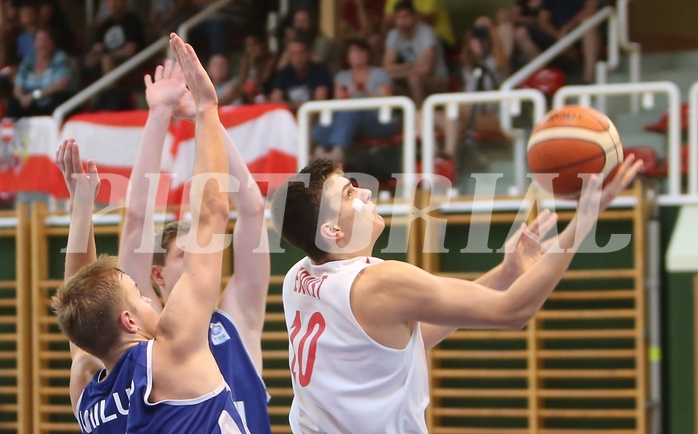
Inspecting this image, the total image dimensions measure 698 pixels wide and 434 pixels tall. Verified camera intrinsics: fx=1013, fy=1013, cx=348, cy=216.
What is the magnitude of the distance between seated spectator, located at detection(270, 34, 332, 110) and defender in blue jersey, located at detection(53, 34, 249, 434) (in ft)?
18.5

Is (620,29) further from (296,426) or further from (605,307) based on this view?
(296,426)

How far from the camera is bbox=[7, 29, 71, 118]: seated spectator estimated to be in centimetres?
937

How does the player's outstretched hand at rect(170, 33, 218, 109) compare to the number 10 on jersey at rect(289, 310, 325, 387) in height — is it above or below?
above

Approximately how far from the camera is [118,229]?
25.1ft

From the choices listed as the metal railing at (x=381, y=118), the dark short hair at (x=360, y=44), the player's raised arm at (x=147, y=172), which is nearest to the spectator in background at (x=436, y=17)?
the dark short hair at (x=360, y=44)

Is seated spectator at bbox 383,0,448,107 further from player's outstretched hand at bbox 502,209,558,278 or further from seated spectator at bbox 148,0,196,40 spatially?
player's outstretched hand at bbox 502,209,558,278

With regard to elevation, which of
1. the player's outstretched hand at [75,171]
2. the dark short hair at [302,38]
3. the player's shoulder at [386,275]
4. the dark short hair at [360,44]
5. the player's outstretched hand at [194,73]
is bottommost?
the player's shoulder at [386,275]

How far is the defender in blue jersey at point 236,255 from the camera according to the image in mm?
3369

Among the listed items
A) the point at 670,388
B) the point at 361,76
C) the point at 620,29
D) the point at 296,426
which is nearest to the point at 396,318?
the point at 296,426

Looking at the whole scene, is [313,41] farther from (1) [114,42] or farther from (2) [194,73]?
(2) [194,73]

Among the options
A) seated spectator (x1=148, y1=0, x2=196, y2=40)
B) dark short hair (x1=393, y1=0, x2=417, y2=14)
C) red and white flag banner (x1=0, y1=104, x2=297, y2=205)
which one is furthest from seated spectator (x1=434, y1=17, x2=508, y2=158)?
seated spectator (x1=148, y1=0, x2=196, y2=40)

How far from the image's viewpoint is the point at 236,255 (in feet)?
12.0

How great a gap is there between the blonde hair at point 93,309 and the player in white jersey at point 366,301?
1.92ft

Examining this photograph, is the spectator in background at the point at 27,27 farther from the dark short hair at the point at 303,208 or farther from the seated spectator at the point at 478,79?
the dark short hair at the point at 303,208
